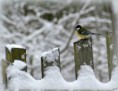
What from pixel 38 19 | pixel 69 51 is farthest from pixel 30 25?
pixel 69 51

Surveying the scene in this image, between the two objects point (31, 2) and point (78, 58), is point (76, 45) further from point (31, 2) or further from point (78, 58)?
point (31, 2)

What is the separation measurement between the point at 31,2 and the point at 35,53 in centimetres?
170

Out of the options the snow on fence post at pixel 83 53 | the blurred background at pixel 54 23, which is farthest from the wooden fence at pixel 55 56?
the blurred background at pixel 54 23

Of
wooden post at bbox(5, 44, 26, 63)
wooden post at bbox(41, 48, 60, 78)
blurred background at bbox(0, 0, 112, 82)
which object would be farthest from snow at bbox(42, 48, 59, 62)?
blurred background at bbox(0, 0, 112, 82)

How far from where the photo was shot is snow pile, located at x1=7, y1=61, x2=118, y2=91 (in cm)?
204

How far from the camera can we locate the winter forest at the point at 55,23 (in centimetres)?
984

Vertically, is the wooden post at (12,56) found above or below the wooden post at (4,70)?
above

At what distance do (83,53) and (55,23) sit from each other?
8.26 m

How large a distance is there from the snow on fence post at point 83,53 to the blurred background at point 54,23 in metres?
7.33

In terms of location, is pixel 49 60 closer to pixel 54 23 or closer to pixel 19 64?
pixel 19 64

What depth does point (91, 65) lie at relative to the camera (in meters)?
2.18

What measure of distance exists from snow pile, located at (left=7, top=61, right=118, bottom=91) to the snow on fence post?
0.14ft

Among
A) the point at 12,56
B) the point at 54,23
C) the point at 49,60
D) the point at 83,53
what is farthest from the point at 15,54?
the point at 54,23

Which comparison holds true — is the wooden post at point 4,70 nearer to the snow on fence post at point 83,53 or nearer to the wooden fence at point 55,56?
the wooden fence at point 55,56
